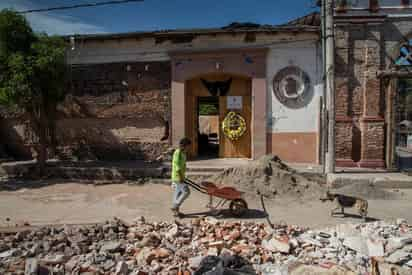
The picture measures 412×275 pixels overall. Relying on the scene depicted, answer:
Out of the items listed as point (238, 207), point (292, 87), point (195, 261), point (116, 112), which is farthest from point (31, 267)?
point (292, 87)

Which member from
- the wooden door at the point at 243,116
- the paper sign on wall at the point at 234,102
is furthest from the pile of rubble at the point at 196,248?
the paper sign on wall at the point at 234,102

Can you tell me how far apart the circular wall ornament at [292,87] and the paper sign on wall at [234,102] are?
4.61ft

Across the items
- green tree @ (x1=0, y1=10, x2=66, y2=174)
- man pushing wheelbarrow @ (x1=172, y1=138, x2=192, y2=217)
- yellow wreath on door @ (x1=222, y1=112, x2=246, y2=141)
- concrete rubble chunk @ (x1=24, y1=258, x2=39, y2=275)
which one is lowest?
concrete rubble chunk @ (x1=24, y1=258, x2=39, y2=275)

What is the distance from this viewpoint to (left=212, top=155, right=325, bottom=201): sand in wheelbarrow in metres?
7.41

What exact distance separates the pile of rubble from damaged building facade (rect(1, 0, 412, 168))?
549cm

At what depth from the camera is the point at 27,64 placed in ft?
27.2

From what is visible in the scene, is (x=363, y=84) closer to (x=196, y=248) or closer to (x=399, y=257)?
(x=399, y=257)

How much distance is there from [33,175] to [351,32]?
39.5ft

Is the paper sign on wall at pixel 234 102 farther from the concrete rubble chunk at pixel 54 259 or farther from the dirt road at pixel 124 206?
the concrete rubble chunk at pixel 54 259

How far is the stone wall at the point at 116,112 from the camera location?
36.0ft

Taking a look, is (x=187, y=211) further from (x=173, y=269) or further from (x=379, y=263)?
(x=379, y=263)

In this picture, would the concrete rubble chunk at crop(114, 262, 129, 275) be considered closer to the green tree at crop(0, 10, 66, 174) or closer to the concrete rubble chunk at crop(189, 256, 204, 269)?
the concrete rubble chunk at crop(189, 256, 204, 269)

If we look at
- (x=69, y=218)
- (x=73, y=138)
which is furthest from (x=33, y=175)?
(x=69, y=218)

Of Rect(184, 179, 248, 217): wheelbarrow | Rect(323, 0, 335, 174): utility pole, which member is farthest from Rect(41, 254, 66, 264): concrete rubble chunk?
Rect(323, 0, 335, 174): utility pole
